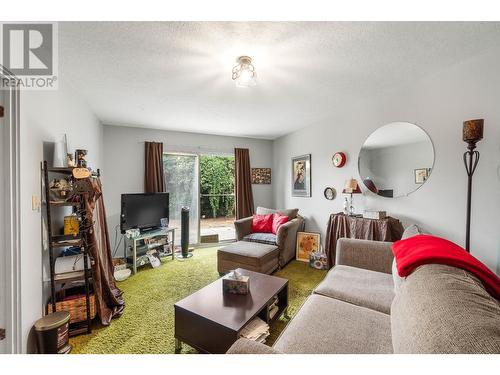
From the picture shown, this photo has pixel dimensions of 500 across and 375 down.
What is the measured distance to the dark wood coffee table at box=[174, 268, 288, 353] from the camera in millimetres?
1301

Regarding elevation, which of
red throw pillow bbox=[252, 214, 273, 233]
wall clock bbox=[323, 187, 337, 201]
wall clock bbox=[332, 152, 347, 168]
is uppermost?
wall clock bbox=[332, 152, 347, 168]

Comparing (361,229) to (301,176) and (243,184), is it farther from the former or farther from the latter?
(243,184)

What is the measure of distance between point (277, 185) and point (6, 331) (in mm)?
4048

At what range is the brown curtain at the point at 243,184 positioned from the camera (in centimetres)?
438

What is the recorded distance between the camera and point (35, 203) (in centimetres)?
156

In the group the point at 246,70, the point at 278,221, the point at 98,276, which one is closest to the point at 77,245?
the point at 98,276

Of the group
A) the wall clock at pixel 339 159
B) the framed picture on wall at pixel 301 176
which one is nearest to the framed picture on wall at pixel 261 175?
the framed picture on wall at pixel 301 176

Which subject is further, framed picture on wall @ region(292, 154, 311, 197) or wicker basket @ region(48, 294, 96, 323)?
framed picture on wall @ region(292, 154, 311, 197)

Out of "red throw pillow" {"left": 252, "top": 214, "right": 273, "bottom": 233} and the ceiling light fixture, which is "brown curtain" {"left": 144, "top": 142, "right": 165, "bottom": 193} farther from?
the ceiling light fixture

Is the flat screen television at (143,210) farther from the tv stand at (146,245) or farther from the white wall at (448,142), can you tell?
the white wall at (448,142)

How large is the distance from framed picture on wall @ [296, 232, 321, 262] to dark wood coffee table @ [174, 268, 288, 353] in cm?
179

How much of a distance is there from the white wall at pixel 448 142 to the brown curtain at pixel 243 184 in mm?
1950

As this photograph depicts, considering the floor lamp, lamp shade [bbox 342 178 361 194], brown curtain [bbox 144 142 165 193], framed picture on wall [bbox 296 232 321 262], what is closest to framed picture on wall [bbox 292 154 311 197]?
framed picture on wall [bbox 296 232 321 262]
